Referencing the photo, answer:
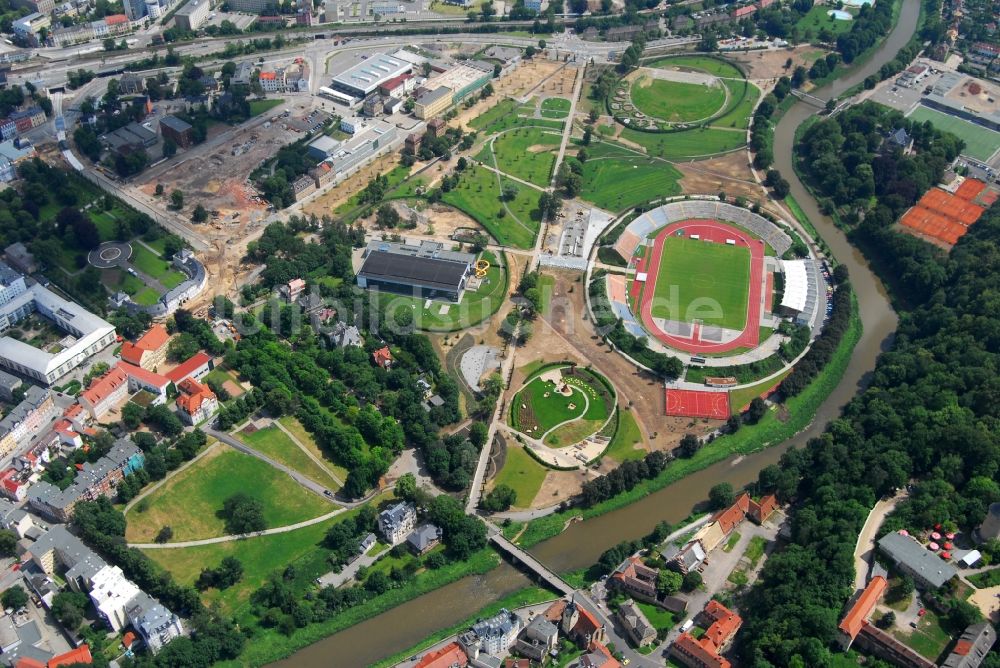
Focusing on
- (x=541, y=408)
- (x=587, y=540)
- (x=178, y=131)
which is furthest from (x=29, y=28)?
(x=587, y=540)

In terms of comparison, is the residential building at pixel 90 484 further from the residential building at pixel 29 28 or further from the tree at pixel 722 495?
the residential building at pixel 29 28

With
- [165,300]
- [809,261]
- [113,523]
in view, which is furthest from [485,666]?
[809,261]

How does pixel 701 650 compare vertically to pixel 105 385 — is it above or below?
above

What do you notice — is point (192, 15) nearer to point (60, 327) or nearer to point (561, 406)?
point (60, 327)

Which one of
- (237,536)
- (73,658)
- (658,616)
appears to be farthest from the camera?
(237,536)

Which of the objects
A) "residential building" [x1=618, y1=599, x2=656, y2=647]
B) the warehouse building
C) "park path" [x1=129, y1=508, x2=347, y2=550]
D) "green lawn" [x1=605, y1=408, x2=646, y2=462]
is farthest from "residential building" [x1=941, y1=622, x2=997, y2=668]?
the warehouse building

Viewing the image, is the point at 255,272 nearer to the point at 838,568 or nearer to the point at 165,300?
the point at 165,300

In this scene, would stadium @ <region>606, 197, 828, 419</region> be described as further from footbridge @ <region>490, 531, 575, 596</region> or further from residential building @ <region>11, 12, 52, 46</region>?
residential building @ <region>11, 12, 52, 46</region>
